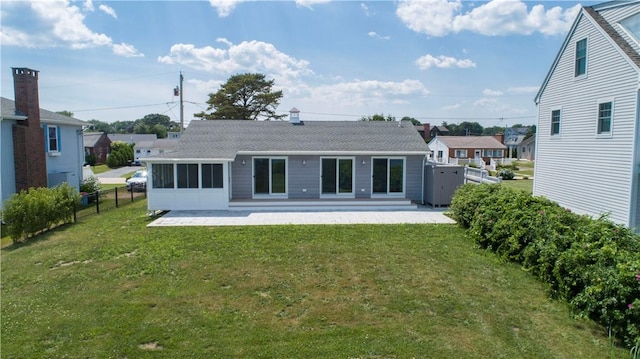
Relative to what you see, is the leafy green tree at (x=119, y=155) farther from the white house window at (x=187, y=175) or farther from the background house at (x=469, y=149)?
the background house at (x=469, y=149)

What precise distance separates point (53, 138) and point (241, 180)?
991 centimetres

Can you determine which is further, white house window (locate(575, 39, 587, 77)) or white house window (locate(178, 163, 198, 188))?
white house window (locate(178, 163, 198, 188))

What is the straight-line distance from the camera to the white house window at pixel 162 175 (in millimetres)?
14297

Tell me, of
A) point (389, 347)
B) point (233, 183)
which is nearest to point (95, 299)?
point (389, 347)

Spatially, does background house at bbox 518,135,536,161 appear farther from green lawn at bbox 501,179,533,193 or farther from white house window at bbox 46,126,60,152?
white house window at bbox 46,126,60,152

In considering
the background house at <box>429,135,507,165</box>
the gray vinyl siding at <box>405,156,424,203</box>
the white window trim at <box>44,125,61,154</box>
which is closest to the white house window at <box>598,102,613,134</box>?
the gray vinyl siding at <box>405,156,424,203</box>

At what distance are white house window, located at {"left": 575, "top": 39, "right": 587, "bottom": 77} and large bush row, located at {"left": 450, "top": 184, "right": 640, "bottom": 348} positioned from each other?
751 centimetres

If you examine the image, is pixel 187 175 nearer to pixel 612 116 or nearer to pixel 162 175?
pixel 162 175

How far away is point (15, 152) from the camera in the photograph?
15.7 metres

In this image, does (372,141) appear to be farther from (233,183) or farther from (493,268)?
(493,268)

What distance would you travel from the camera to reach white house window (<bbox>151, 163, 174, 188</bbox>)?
14297 millimetres

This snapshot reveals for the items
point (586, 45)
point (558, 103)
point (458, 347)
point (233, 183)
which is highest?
point (586, 45)

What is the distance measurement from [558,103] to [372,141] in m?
7.51

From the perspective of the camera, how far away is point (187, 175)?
47.9 ft
